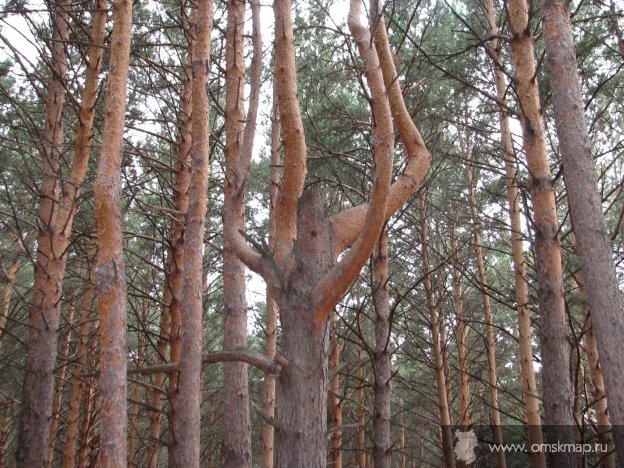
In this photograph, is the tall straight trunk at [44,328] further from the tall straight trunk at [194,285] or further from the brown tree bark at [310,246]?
the brown tree bark at [310,246]

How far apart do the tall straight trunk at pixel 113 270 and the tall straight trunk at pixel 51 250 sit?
4.09 feet

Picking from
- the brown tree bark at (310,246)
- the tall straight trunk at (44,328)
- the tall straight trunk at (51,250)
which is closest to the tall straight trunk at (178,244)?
the tall straight trunk at (51,250)

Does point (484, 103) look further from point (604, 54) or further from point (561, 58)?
point (561, 58)

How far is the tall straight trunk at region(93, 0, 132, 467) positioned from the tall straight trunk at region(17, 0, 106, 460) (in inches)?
49.1

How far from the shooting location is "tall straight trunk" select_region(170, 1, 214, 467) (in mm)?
3881

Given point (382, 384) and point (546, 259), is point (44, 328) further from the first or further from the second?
point (546, 259)

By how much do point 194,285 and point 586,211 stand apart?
2.87 metres

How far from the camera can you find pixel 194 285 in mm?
4160

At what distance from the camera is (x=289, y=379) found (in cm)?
229

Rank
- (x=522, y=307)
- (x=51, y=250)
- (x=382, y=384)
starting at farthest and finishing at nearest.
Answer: (x=522, y=307)
(x=51, y=250)
(x=382, y=384)

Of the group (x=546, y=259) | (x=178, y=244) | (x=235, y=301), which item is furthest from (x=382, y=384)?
(x=178, y=244)

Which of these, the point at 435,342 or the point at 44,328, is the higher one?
the point at 435,342

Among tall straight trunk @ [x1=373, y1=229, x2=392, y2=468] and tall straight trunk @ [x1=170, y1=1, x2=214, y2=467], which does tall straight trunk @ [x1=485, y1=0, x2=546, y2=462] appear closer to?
tall straight trunk @ [x1=373, y1=229, x2=392, y2=468]

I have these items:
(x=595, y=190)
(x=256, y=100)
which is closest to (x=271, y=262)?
(x=256, y=100)
